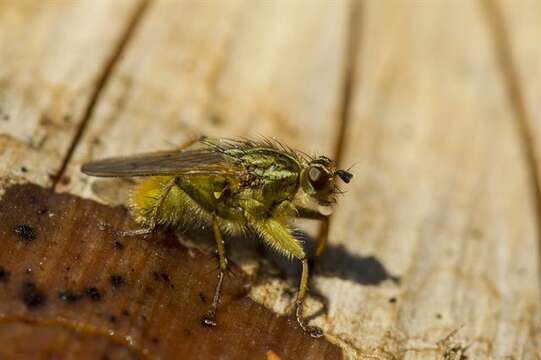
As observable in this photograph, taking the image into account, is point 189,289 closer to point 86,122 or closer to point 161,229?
point 161,229

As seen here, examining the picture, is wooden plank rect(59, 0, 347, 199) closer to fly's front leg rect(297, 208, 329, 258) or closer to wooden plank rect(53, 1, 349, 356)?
wooden plank rect(53, 1, 349, 356)

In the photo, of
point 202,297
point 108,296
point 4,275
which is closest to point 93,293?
point 108,296

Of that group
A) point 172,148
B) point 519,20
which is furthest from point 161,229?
point 519,20

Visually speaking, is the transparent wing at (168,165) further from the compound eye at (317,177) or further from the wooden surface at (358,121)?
the compound eye at (317,177)

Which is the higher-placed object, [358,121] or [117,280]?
[358,121]

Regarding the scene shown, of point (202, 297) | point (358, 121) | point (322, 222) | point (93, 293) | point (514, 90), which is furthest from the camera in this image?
→ point (514, 90)

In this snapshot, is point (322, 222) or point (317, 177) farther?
point (322, 222)

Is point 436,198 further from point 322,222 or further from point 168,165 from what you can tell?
point 168,165
